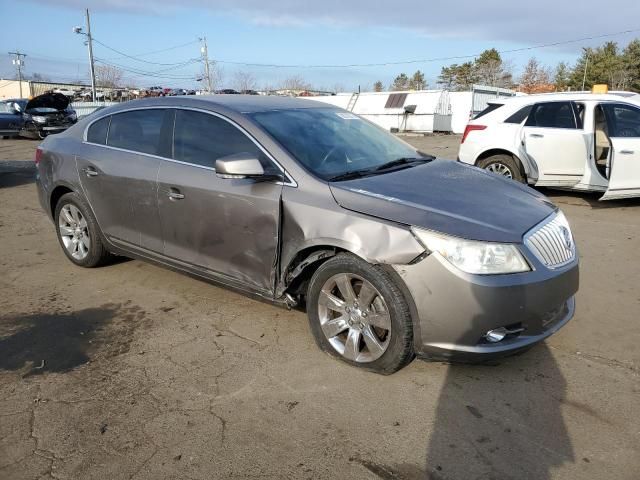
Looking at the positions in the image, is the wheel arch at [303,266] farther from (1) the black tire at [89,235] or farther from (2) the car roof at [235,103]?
(1) the black tire at [89,235]

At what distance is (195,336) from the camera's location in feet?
12.4

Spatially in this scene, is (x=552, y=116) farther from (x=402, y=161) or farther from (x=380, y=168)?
(x=380, y=168)

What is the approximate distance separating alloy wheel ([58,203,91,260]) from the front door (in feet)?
4.35

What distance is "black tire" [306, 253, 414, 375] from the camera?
2982 mm

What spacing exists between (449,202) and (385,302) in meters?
0.73

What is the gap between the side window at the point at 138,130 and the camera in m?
4.29

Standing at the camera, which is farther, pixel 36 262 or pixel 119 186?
pixel 36 262

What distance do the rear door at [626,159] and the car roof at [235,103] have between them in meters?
4.80

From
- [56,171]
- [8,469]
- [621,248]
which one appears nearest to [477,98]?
[621,248]

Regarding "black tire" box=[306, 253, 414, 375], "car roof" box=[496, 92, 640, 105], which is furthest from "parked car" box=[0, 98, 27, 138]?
"black tire" box=[306, 253, 414, 375]

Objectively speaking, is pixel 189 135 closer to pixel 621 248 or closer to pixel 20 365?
pixel 20 365

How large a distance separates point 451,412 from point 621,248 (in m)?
4.02

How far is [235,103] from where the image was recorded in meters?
4.07

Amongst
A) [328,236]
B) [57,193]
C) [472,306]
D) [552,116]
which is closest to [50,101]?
[57,193]
